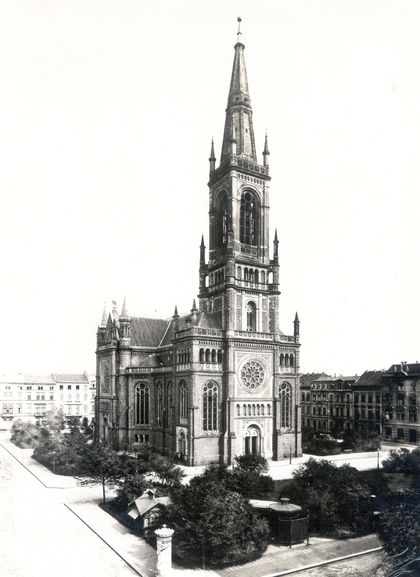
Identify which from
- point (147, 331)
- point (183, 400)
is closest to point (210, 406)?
point (183, 400)

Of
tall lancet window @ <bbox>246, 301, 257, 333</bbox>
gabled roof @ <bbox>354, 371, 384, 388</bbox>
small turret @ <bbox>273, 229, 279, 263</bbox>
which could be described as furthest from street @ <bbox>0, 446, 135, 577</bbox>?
gabled roof @ <bbox>354, 371, 384, 388</bbox>

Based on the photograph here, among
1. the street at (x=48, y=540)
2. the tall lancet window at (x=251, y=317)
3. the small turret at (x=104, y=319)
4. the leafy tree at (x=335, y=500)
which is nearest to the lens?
the street at (x=48, y=540)

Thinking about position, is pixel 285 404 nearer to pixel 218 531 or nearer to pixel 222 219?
pixel 222 219

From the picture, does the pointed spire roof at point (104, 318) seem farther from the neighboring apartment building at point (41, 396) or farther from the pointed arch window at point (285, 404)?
the neighboring apartment building at point (41, 396)

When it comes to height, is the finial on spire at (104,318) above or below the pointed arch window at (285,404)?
above

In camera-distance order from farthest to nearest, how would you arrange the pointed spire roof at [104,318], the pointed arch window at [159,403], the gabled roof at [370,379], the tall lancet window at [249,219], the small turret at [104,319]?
the gabled roof at [370,379], the pointed spire roof at [104,318], the small turret at [104,319], the pointed arch window at [159,403], the tall lancet window at [249,219]

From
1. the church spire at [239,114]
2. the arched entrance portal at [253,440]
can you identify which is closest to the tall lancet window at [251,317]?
the arched entrance portal at [253,440]

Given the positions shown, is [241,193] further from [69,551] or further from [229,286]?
[69,551]
